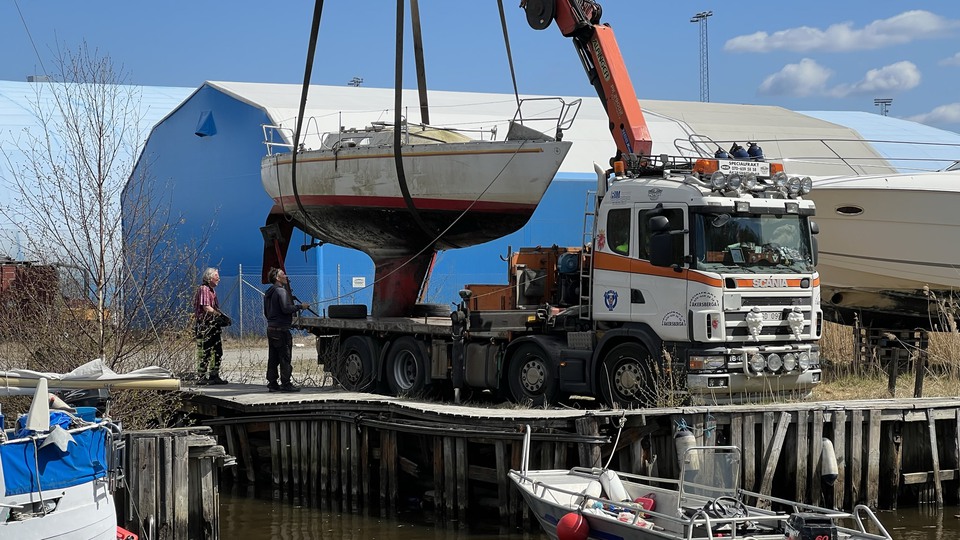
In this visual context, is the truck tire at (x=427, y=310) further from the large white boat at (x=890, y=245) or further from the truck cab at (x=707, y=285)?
the large white boat at (x=890, y=245)

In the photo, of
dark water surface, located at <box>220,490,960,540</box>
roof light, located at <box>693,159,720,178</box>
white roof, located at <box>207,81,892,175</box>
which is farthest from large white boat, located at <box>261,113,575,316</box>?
white roof, located at <box>207,81,892,175</box>

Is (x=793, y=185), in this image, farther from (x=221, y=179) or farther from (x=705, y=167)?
(x=221, y=179)

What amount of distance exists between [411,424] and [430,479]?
93cm

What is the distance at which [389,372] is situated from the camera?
19.0m

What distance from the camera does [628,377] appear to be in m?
15.5

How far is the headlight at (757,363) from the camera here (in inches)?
591

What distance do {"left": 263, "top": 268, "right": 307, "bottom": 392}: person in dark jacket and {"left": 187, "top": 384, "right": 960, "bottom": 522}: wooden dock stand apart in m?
1.21

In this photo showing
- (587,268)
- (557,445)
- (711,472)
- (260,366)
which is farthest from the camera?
(260,366)

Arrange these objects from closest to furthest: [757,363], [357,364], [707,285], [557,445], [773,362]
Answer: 1. [557,445]
2. [707,285]
3. [757,363]
4. [773,362]
5. [357,364]

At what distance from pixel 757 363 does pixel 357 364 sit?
7065 millimetres

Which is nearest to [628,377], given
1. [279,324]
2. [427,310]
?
[427,310]

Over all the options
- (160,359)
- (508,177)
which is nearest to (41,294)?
(160,359)

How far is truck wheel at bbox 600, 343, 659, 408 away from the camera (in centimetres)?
1515

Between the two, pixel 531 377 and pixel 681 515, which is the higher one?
pixel 531 377
